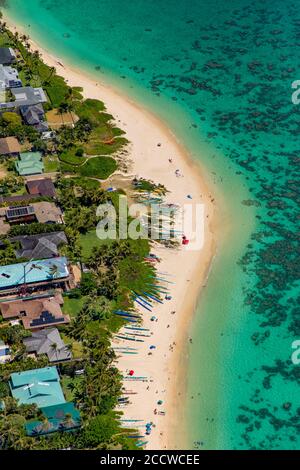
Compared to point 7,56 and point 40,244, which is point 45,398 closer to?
point 40,244

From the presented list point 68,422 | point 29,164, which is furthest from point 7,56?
point 68,422

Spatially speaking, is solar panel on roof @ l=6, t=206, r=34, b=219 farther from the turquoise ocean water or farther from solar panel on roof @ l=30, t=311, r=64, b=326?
the turquoise ocean water

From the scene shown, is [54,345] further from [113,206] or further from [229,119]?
[229,119]

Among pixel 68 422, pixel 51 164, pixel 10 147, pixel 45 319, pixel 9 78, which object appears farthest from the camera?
pixel 9 78

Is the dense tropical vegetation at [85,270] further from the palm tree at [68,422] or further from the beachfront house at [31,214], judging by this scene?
the beachfront house at [31,214]

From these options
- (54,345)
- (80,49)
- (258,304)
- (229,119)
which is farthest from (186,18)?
(54,345)

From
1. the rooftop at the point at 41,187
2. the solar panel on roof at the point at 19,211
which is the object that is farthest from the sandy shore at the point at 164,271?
the solar panel on roof at the point at 19,211

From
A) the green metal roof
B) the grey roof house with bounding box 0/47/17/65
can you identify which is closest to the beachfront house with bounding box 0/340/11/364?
the green metal roof
